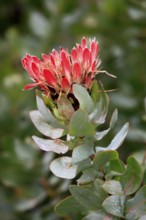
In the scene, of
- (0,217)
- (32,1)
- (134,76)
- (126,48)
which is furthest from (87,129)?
(32,1)

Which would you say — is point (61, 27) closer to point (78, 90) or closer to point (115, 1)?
point (115, 1)

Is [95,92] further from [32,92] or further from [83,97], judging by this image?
[32,92]

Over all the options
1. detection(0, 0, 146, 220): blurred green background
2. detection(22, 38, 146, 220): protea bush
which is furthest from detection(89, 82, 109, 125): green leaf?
detection(0, 0, 146, 220): blurred green background

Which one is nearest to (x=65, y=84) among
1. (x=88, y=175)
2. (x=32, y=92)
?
(x=88, y=175)

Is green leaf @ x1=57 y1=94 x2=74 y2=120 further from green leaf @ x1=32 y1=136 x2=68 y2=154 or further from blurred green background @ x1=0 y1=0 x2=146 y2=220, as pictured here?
blurred green background @ x1=0 y1=0 x2=146 y2=220

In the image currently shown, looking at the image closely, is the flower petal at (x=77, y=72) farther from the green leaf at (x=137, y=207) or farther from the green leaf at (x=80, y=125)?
the green leaf at (x=137, y=207)

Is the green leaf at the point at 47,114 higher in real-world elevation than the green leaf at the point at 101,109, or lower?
higher

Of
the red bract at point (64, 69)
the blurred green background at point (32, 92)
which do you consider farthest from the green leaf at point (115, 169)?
the blurred green background at point (32, 92)
